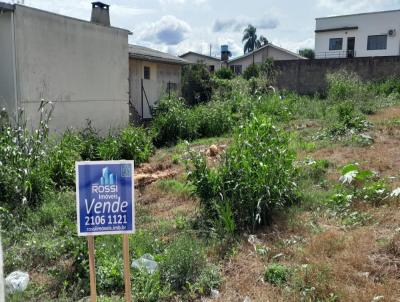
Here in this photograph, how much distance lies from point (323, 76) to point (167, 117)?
35.9 feet

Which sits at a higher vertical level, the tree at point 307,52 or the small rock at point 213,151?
the tree at point 307,52

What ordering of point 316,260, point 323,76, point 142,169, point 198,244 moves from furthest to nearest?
point 323,76 < point 142,169 < point 198,244 < point 316,260

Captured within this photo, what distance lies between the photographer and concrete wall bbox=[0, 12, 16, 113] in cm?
766

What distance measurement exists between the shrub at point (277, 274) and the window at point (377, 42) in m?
33.8

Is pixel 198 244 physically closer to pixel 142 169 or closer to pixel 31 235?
pixel 31 235

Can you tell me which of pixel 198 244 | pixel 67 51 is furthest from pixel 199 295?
pixel 67 51

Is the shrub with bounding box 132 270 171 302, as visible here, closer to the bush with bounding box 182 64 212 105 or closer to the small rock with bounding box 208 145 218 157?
the small rock with bounding box 208 145 218 157

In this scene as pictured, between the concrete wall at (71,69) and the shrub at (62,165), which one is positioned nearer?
the shrub at (62,165)

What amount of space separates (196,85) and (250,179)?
1365cm

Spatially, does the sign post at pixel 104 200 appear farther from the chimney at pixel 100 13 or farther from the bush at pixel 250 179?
the chimney at pixel 100 13

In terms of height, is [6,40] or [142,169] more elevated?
[6,40]

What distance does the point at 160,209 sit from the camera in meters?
5.81

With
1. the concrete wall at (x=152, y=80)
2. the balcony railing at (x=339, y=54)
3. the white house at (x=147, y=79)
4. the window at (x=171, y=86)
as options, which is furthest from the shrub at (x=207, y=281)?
the balcony railing at (x=339, y=54)

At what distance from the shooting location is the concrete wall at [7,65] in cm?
766
